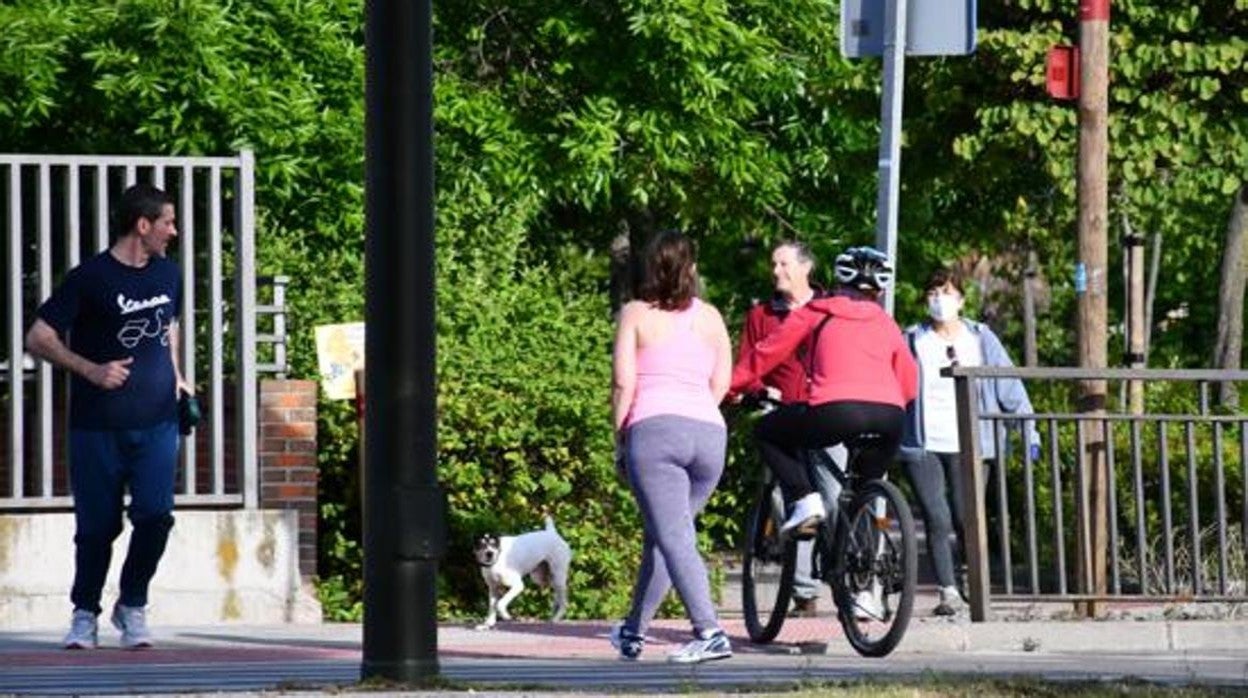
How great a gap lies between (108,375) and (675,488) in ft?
7.54

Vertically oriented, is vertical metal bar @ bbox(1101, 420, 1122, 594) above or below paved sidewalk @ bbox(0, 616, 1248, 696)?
above

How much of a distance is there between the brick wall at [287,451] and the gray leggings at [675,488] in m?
3.88

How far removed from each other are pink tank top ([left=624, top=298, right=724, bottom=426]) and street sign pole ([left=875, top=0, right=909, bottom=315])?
259cm

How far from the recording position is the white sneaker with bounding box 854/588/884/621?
13016 mm

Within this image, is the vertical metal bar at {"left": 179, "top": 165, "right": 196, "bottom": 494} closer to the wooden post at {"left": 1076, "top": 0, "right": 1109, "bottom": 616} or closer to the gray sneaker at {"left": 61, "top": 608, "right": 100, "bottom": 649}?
the gray sneaker at {"left": 61, "top": 608, "right": 100, "bottom": 649}

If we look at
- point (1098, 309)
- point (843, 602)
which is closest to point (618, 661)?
point (843, 602)

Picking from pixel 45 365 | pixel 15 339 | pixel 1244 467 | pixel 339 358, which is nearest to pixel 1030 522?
pixel 1244 467

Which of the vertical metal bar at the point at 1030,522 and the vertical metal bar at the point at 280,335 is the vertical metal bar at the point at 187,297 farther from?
the vertical metal bar at the point at 1030,522

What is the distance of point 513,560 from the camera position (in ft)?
52.0

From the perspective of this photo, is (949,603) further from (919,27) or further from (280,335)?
(280,335)

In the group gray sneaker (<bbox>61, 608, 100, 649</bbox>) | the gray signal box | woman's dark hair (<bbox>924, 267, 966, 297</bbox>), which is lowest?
gray sneaker (<bbox>61, 608, 100, 649</bbox>)

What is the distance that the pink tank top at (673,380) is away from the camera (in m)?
12.5

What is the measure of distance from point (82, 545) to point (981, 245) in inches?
793

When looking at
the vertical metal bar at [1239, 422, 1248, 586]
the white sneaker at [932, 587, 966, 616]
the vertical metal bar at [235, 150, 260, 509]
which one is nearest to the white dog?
the vertical metal bar at [235, 150, 260, 509]
